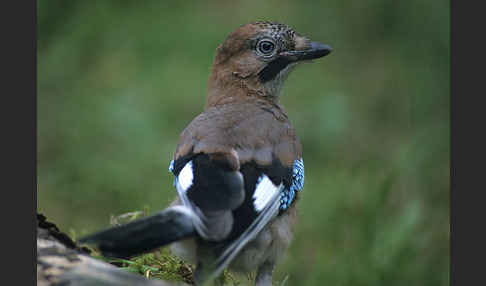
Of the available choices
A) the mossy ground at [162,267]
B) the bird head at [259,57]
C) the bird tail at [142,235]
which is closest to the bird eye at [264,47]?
the bird head at [259,57]

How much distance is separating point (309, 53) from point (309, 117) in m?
2.79

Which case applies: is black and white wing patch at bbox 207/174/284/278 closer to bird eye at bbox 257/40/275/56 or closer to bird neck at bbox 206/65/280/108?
bird neck at bbox 206/65/280/108

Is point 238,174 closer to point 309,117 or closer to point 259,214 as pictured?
point 259,214

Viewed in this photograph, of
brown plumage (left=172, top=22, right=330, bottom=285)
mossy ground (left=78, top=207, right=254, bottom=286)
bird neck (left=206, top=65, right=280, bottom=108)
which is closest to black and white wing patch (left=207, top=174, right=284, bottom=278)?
brown plumage (left=172, top=22, right=330, bottom=285)

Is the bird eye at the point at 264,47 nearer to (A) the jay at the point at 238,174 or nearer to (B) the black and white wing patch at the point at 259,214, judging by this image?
(A) the jay at the point at 238,174

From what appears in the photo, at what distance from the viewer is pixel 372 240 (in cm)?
491

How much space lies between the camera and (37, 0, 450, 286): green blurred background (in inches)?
210

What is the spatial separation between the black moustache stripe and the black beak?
39 mm

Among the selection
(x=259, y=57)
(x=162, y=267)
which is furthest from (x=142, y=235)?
(x=259, y=57)

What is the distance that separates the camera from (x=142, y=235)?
2674mm

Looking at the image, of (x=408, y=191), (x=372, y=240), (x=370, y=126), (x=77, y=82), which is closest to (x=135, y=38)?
(x=77, y=82)

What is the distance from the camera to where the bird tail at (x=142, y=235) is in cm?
261

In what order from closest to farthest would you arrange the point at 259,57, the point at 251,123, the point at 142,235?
the point at 142,235 < the point at 251,123 < the point at 259,57

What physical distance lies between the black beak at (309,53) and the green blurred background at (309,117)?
3.72ft
